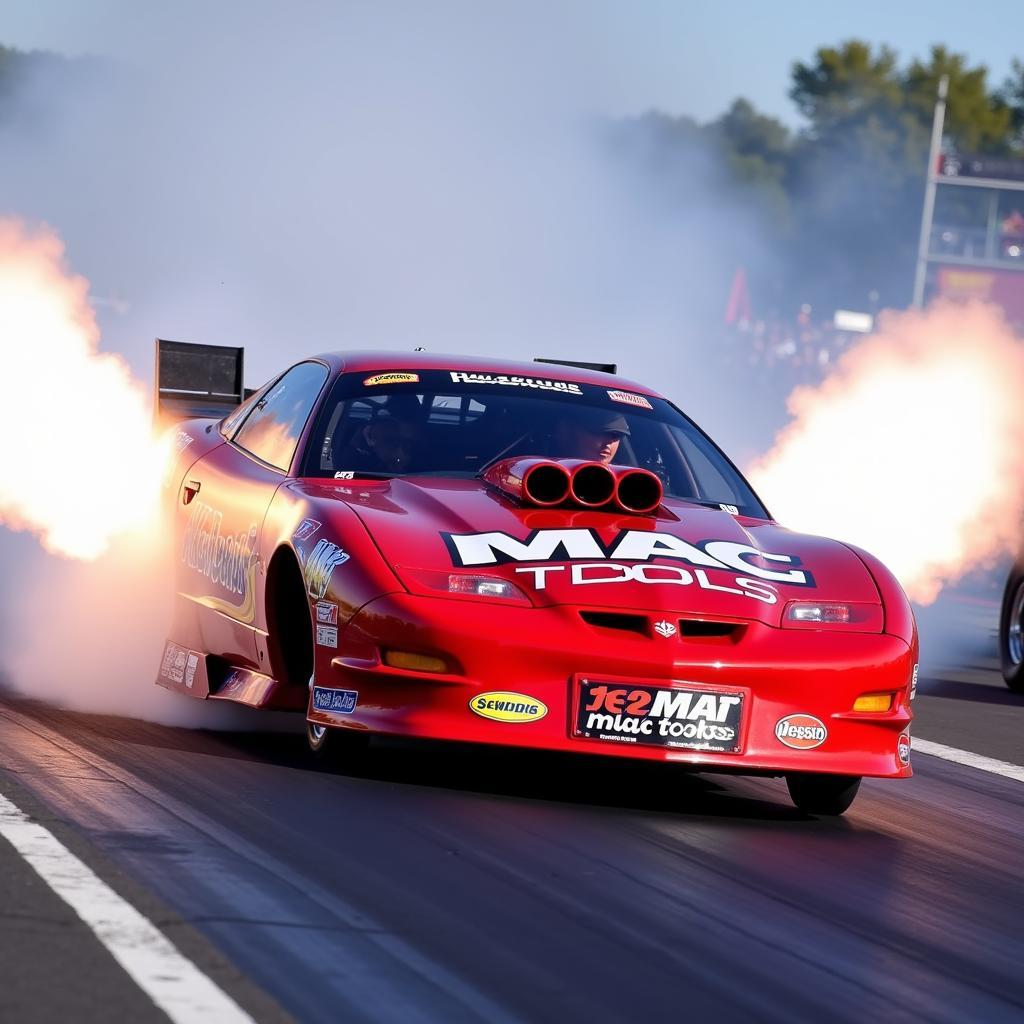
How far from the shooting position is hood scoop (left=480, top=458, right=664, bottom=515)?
22.1 feet

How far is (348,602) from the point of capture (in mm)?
6309

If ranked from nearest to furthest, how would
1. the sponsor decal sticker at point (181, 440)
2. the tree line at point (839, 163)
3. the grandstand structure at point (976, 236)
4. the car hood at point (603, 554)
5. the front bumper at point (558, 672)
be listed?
1. the front bumper at point (558, 672)
2. the car hood at point (603, 554)
3. the sponsor decal sticker at point (181, 440)
4. the grandstand structure at point (976, 236)
5. the tree line at point (839, 163)

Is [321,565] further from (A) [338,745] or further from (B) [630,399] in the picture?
(B) [630,399]

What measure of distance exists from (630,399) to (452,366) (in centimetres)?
68

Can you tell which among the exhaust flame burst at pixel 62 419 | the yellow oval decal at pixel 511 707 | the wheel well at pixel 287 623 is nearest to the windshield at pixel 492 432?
the wheel well at pixel 287 623

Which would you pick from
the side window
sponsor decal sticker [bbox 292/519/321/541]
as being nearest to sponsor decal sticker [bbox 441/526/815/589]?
sponsor decal sticker [bbox 292/519/321/541]

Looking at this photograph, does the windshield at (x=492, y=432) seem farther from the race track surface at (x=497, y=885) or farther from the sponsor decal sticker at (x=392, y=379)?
the race track surface at (x=497, y=885)

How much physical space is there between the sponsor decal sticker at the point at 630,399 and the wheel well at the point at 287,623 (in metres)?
1.60

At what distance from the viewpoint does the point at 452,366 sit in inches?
309

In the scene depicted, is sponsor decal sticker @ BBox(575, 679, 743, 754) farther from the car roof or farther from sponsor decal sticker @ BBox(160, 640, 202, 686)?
the car roof

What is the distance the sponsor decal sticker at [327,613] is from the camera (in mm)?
6363

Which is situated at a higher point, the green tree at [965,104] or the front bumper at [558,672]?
the green tree at [965,104]

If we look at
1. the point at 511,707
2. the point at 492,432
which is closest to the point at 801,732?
the point at 511,707

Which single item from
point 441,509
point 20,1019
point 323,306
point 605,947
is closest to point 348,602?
point 441,509
